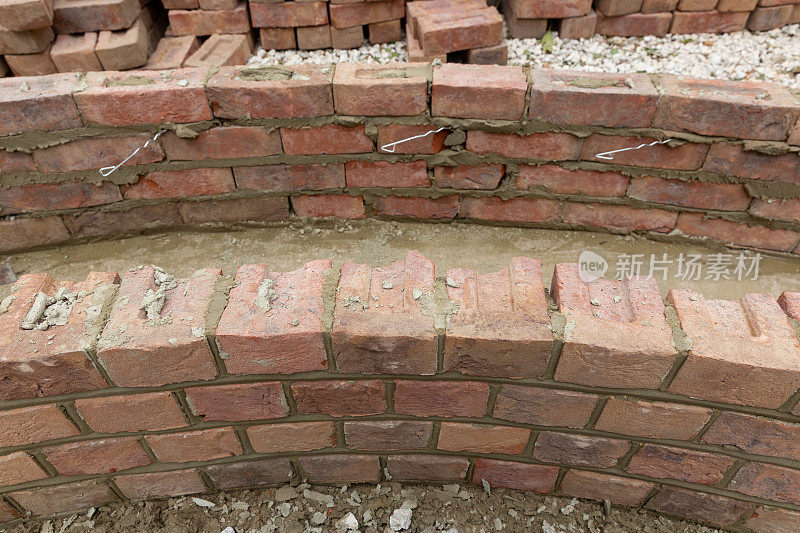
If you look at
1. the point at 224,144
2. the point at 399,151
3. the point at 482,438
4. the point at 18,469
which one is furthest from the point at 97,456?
the point at 399,151

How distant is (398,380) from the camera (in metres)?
1.85

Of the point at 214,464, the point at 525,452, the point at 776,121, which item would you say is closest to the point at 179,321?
the point at 214,464

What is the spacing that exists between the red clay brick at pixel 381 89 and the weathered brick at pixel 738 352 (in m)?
1.52

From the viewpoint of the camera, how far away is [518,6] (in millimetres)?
3625

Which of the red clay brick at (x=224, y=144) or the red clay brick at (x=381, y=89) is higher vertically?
the red clay brick at (x=381, y=89)

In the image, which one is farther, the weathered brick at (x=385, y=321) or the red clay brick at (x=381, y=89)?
the red clay brick at (x=381, y=89)

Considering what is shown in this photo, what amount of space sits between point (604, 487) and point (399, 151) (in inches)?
73.4

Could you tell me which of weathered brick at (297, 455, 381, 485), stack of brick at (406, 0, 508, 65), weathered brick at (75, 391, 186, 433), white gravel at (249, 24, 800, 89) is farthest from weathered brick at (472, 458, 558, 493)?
white gravel at (249, 24, 800, 89)

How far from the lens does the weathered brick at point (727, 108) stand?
2523 mm

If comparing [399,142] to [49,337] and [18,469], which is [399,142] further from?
[18,469]

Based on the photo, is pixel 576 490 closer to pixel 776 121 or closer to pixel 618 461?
pixel 618 461

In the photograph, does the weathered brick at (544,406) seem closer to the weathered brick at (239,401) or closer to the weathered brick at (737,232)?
the weathered brick at (239,401)

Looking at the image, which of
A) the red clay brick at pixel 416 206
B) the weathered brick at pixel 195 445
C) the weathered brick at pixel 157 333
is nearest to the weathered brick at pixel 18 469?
the weathered brick at pixel 195 445

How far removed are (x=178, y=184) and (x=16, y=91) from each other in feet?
2.67
